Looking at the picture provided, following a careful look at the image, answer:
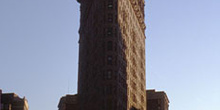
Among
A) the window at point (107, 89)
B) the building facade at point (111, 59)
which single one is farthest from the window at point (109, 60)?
the window at point (107, 89)

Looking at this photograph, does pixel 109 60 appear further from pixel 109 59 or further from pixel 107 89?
pixel 107 89

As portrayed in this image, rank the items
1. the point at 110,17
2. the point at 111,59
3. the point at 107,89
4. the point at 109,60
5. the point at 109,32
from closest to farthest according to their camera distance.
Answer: the point at 107,89 → the point at 111,59 → the point at 109,60 → the point at 109,32 → the point at 110,17

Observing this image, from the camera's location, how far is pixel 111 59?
387 feet

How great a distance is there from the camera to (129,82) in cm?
13375

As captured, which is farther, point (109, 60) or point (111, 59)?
point (109, 60)

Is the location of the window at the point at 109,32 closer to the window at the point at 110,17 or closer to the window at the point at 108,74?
the window at the point at 110,17

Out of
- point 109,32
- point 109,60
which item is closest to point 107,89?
point 109,60

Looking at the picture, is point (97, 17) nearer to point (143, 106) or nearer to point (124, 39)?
point (124, 39)

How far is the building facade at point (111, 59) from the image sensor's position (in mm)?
116250

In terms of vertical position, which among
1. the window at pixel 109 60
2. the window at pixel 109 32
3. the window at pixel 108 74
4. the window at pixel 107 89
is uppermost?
the window at pixel 109 32

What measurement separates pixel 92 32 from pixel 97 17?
361 inches

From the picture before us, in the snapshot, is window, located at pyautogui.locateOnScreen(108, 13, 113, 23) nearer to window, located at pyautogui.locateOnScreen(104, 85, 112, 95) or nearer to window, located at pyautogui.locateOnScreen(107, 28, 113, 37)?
window, located at pyautogui.locateOnScreen(107, 28, 113, 37)

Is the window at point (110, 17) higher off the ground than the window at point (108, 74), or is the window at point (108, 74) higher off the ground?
the window at point (110, 17)

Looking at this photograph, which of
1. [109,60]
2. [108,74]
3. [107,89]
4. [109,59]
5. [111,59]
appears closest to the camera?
[107,89]
